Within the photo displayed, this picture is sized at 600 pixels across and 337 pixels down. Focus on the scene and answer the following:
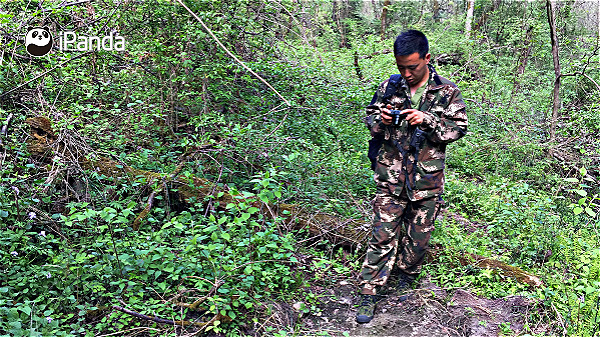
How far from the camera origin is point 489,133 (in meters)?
7.48

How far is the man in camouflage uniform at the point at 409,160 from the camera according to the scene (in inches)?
129

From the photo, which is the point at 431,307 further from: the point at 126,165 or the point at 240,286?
the point at 126,165

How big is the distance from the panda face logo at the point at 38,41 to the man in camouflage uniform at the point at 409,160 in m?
3.62

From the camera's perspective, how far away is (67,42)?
4.80 m

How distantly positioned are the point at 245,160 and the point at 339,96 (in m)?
1.66

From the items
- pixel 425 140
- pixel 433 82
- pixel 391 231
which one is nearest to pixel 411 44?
pixel 433 82

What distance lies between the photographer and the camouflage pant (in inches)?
135

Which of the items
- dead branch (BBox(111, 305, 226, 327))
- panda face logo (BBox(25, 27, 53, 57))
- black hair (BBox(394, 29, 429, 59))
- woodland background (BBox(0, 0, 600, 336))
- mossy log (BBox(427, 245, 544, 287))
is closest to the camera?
dead branch (BBox(111, 305, 226, 327))

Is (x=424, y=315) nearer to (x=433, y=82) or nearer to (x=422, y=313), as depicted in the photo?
(x=422, y=313)

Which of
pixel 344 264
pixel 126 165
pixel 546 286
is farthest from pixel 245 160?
pixel 546 286

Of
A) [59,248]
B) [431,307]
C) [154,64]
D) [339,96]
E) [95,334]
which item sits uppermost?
[154,64]

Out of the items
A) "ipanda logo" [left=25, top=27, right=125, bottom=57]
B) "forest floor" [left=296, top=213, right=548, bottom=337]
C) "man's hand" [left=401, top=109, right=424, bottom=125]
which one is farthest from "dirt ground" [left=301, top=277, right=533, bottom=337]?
"ipanda logo" [left=25, top=27, right=125, bottom=57]

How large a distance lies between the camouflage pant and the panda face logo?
3.90 metres

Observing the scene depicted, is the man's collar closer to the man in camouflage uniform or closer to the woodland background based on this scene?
the man in camouflage uniform
